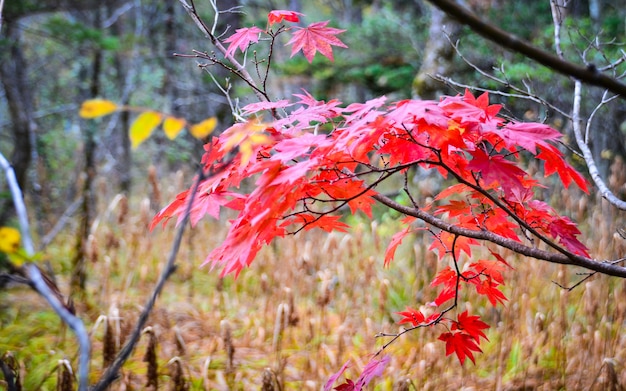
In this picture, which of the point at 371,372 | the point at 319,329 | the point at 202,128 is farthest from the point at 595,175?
the point at 319,329

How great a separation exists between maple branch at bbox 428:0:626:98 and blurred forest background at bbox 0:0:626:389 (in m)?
0.04

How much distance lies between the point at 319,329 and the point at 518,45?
1.71m

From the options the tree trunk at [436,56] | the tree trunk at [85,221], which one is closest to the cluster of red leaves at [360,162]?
the tree trunk at [85,221]

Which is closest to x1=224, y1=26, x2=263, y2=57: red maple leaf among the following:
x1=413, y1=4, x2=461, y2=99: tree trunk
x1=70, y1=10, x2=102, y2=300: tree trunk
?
x1=70, y1=10, x2=102, y2=300: tree trunk

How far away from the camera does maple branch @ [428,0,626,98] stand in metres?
0.51

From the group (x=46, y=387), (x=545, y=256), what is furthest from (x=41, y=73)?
(x=545, y=256)

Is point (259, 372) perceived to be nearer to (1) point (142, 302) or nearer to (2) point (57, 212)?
(1) point (142, 302)

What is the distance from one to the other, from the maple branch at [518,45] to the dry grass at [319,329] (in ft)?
3.58

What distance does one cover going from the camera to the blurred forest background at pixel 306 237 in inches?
74.7

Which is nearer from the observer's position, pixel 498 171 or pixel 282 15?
pixel 498 171

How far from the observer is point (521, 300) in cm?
213

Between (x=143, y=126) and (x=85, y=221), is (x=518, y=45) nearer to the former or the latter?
(x=143, y=126)

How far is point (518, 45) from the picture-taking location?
54cm

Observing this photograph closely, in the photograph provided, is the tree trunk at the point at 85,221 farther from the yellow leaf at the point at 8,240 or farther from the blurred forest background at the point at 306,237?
the yellow leaf at the point at 8,240
